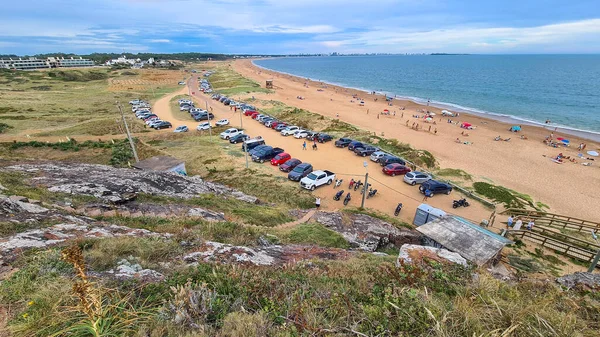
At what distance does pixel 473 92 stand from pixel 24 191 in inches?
4058

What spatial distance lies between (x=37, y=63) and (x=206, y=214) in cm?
21248

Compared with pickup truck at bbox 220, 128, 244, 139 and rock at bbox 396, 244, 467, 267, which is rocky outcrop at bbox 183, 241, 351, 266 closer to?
rock at bbox 396, 244, 467, 267

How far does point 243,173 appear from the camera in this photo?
25828mm

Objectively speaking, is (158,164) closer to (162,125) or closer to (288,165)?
(288,165)

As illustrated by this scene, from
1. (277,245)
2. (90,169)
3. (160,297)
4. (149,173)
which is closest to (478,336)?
(160,297)

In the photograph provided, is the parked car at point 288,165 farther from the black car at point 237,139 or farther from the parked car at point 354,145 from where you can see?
the black car at point 237,139

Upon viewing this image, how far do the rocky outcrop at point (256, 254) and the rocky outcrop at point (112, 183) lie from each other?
7799mm

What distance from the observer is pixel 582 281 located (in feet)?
26.2

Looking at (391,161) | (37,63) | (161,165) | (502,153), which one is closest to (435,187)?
(391,161)

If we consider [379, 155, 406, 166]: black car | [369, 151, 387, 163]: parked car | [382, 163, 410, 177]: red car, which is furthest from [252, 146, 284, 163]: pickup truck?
[382, 163, 410, 177]: red car

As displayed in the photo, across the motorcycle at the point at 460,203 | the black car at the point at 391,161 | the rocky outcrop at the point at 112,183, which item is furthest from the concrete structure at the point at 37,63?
the motorcycle at the point at 460,203

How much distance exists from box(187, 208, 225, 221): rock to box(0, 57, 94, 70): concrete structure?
635 ft

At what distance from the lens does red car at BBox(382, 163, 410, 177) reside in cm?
2638

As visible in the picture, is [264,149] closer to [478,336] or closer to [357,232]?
[357,232]
